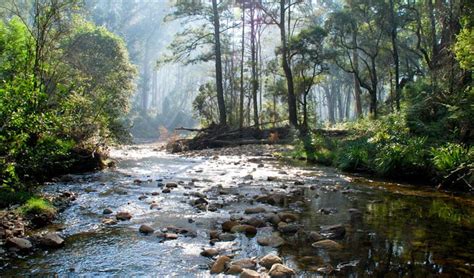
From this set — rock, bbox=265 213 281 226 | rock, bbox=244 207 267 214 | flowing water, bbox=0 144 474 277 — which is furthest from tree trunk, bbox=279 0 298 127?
rock, bbox=265 213 281 226

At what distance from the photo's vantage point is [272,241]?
13.9 feet

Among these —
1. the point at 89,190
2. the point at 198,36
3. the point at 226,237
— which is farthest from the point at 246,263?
the point at 198,36

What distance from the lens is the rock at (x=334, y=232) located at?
4454 millimetres

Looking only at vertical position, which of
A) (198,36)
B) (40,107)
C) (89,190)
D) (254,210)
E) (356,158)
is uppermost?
(198,36)

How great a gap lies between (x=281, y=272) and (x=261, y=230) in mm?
1518

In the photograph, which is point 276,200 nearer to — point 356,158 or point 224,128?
point 356,158

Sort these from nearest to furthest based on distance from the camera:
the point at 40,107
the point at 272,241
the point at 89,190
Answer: the point at 272,241
the point at 40,107
the point at 89,190

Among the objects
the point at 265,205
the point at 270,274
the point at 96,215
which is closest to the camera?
the point at 270,274

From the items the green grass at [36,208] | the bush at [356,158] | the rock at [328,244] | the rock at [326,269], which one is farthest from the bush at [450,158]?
the green grass at [36,208]

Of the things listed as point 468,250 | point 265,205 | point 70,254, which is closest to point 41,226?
point 70,254

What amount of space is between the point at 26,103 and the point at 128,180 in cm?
433

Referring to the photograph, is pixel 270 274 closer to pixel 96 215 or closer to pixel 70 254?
pixel 70 254

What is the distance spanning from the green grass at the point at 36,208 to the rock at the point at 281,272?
342 centimetres

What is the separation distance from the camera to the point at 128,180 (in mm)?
9109
